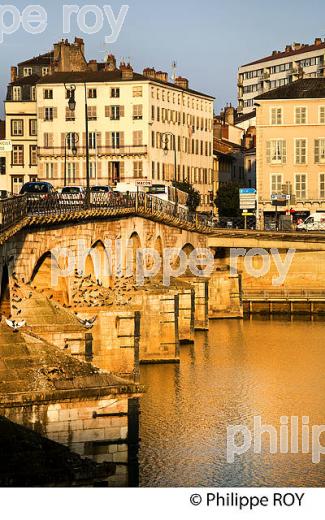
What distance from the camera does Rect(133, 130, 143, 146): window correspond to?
153750 millimetres

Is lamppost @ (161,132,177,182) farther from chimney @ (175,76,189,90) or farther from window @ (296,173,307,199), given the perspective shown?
window @ (296,173,307,199)

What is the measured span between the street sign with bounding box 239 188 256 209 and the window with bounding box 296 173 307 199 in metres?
4.94

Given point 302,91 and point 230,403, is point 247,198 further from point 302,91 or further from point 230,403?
point 230,403

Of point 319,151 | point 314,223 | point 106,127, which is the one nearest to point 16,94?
point 106,127

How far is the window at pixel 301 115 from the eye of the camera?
144250mm

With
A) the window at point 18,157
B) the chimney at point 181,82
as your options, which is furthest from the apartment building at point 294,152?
the window at point 18,157

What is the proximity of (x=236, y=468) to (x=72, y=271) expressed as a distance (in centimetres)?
2501

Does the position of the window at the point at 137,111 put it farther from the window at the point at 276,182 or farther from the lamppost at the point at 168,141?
the window at the point at 276,182

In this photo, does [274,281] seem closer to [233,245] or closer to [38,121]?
[233,245]

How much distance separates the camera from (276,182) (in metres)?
145

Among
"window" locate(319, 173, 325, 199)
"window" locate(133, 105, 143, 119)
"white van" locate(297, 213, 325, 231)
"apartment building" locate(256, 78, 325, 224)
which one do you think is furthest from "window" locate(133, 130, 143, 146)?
"white van" locate(297, 213, 325, 231)
